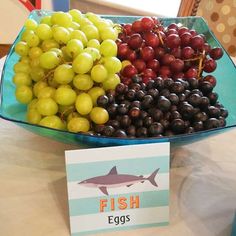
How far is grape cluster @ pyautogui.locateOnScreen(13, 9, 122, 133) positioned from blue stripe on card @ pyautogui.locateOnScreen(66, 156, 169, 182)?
0.13m

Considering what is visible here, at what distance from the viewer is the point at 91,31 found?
2.51 feet

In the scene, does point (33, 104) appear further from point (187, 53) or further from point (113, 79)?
point (187, 53)

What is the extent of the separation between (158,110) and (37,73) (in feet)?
0.90

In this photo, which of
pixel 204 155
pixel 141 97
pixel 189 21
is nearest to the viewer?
pixel 141 97

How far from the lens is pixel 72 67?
0.68 m

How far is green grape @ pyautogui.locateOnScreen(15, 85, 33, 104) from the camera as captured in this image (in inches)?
29.1

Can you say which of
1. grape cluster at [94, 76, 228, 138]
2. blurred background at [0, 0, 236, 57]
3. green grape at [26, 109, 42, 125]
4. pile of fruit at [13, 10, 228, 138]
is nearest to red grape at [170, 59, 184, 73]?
pile of fruit at [13, 10, 228, 138]

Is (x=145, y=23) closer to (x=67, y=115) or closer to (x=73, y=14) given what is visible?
(x=73, y=14)

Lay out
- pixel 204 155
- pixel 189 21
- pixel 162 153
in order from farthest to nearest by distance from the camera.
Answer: pixel 189 21
pixel 204 155
pixel 162 153

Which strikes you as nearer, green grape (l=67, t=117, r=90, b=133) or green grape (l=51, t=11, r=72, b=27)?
green grape (l=67, t=117, r=90, b=133)

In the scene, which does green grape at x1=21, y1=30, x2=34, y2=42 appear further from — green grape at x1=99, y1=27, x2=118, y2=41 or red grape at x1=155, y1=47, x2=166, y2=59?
red grape at x1=155, y1=47, x2=166, y2=59

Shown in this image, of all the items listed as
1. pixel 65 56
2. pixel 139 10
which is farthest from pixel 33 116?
pixel 139 10

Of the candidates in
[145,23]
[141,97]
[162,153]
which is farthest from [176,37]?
Result: [162,153]

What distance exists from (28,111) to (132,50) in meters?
0.27
